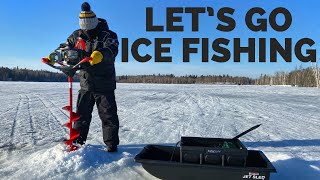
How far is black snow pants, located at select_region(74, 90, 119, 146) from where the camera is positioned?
15.0 ft

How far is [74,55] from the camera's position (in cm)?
414

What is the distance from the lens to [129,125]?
757 cm

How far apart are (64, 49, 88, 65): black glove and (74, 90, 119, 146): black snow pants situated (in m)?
0.57

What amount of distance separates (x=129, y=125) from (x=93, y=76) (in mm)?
3157

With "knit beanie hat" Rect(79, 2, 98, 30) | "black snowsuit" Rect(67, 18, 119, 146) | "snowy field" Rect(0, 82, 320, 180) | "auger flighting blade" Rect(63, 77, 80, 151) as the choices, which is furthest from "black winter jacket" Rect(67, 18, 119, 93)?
"snowy field" Rect(0, 82, 320, 180)

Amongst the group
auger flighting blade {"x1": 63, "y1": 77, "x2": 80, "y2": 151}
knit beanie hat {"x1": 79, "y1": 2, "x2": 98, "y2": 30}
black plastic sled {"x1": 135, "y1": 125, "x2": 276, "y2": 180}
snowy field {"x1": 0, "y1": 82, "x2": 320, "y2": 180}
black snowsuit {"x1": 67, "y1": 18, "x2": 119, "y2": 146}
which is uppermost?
knit beanie hat {"x1": 79, "y1": 2, "x2": 98, "y2": 30}

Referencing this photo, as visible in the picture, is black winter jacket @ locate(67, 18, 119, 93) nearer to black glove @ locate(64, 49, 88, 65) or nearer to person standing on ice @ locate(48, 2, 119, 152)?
person standing on ice @ locate(48, 2, 119, 152)

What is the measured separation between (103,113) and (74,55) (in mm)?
878

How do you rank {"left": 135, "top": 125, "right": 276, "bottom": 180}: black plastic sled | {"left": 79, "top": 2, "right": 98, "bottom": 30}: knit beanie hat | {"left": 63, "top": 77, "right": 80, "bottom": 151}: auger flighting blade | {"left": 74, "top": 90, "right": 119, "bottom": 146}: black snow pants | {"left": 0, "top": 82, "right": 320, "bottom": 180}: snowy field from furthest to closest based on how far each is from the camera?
{"left": 74, "top": 90, "right": 119, "bottom": 146}: black snow pants, {"left": 79, "top": 2, "right": 98, "bottom": 30}: knit beanie hat, {"left": 63, "top": 77, "right": 80, "bottom": 151}: auger flighting blade, {"left": 0, "top": 82, "right": 320, "bottom": 180}: snowy field, {"left": 135, "top": 125, "right": 276, "bottom": 180}: black plastic sled

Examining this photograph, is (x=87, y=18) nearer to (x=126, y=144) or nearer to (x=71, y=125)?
(x=71, y=125)

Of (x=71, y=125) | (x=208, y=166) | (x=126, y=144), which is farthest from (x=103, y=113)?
(x=208, y=166)

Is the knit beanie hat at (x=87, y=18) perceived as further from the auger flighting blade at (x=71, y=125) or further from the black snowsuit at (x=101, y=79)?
the auger flighting blade at (x=71, y=125)

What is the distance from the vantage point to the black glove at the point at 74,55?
4137mm

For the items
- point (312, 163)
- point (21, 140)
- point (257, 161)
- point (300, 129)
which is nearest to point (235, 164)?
point (257, 161)
